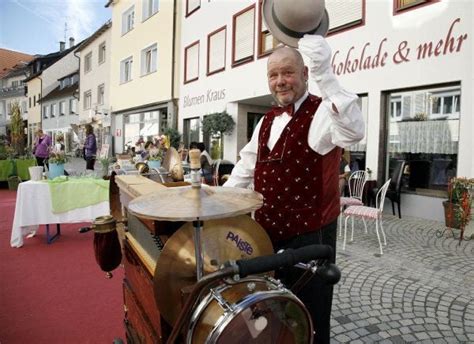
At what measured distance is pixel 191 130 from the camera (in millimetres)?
12945

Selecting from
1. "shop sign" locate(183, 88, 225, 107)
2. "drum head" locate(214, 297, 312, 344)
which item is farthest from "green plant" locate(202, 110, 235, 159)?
"drum head" locate(214, 297, 312, 344)

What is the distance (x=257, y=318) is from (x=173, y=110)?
1314cm

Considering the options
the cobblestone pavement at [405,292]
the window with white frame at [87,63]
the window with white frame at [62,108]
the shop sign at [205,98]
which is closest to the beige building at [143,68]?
the shop sign at [205,98]

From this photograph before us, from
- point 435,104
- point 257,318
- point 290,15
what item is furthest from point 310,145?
point 435,104

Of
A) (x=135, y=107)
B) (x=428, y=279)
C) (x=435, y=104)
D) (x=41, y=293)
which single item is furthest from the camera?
(x=135, y=107)

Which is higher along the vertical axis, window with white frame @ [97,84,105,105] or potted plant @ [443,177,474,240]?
window with white frame @ [97,84,105,105]

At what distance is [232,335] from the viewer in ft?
2.90

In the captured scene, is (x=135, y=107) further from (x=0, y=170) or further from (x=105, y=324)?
(x=105, y=324)

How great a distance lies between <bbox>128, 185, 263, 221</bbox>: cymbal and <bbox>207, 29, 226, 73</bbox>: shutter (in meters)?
10.4

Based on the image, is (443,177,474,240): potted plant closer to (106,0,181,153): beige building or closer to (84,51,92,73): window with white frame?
(106,0,181,153): beige building

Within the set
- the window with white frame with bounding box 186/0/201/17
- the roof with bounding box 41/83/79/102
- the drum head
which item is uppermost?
the window with white frame with bounding box 186/0/201/17

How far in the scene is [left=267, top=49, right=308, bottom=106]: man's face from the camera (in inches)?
56.2

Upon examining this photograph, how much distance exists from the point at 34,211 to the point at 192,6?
10413 millimetres

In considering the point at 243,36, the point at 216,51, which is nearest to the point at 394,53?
the point at 243,36
